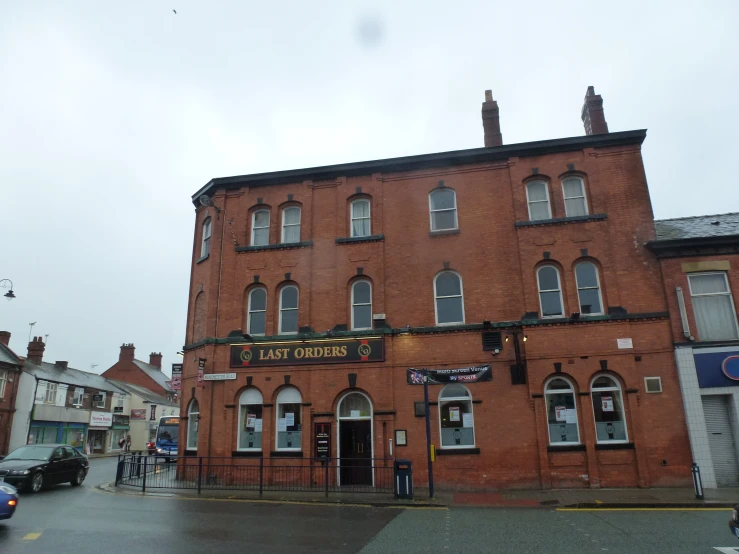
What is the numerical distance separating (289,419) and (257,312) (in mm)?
4234

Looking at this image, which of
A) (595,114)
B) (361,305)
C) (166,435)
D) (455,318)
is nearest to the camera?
(455,318)

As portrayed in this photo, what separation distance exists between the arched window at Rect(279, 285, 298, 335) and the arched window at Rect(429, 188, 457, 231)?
227 inches

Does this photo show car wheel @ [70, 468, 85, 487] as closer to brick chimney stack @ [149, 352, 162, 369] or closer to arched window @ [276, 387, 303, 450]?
arched window @ [276, 387, 303, 450]

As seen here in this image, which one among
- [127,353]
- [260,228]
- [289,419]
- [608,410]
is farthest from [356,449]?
[127,353]

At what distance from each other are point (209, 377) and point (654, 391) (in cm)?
1483

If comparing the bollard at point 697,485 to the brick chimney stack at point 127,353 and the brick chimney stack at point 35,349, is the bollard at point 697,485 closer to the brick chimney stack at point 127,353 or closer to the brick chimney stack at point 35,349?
the brick chimney stack at point 35,349

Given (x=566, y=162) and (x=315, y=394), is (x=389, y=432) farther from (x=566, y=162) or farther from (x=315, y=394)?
(x=566, y=162)

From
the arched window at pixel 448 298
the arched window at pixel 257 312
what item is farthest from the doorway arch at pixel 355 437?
the arched window at pixel 257 312

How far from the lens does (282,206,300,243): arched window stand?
2044 cm

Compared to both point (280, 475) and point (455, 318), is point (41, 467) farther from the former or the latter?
point (455, 318)

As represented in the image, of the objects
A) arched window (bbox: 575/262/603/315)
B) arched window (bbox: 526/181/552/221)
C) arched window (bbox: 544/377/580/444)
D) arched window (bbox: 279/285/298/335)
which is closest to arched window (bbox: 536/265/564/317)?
arched window (bbox: 575/262/603/315)

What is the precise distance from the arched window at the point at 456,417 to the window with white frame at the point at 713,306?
7628 millimetres

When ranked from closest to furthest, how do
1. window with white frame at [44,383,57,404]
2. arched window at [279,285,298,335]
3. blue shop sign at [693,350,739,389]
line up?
blue shop sign at [693,350,739,389] < arched window at [279,285,298,335] < window with white frame at [44,383,57,404]

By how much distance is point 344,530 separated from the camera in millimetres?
10281
